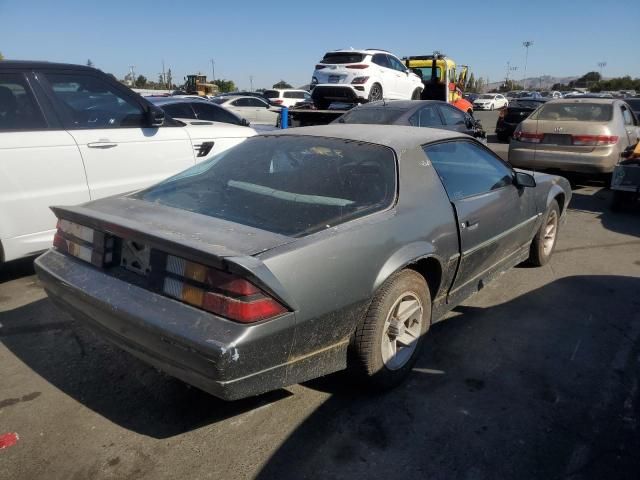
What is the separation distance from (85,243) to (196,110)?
22.6ft

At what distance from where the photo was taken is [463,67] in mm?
19047

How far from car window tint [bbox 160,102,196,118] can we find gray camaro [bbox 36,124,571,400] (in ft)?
19.1

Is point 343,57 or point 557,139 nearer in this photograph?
point 557,139

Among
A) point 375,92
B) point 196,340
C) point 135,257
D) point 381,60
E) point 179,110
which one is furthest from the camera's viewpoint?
point 381,60

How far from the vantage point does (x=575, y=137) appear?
8.18m

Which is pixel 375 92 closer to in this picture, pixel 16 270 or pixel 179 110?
pixel 179 110

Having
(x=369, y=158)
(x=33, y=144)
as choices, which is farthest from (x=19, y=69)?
(x=369, y=158)

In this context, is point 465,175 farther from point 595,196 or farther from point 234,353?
point 595,196

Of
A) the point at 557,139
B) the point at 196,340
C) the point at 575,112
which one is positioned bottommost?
the point at 196,340

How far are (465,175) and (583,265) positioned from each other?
2.29 m

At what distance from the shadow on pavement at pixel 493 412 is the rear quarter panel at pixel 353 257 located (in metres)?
0.49

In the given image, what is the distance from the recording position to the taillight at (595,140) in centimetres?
797

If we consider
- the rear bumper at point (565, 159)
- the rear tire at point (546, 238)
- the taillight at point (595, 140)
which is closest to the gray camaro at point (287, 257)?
the rear tire at point (546, 238)

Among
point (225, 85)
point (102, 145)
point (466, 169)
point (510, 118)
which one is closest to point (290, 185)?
point (466, 169)
